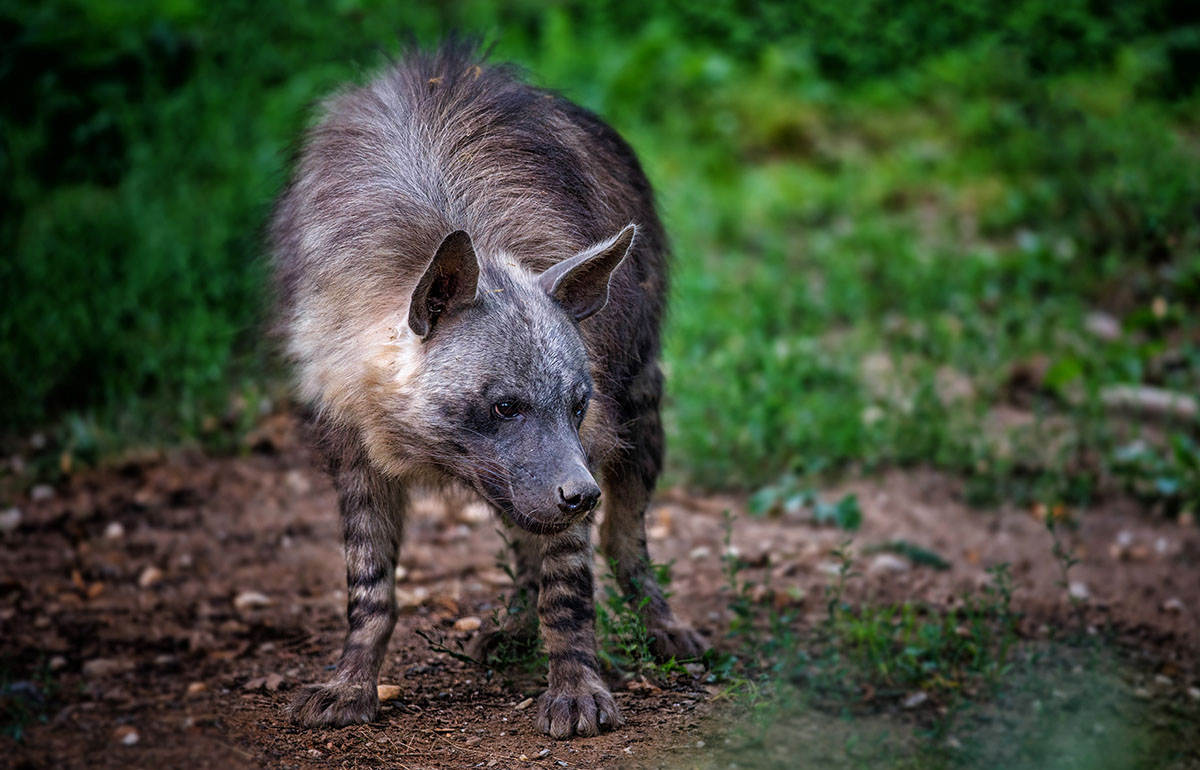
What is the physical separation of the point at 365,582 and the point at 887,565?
8.04 feet

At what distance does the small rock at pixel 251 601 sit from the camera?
4.77m

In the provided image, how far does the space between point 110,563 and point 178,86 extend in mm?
4986

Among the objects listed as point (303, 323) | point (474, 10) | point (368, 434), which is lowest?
point (368, 434)

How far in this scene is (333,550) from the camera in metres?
5.27

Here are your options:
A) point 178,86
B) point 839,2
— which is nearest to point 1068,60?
point 839,2

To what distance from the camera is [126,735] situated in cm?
363

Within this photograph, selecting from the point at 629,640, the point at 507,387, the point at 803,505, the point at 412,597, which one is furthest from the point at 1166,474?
the point at 507,387

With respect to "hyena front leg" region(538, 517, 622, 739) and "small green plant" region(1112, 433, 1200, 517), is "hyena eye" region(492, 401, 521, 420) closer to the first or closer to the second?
"hyena front leg" region(538, 517, 622, 739)

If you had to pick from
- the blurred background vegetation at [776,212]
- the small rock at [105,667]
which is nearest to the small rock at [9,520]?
the blurred background vegetation at [776,212]

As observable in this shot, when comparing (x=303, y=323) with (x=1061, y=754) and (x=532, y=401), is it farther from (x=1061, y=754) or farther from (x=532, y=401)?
(x=1061, y=754)

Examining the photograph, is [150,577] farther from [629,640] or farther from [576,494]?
[576,494]

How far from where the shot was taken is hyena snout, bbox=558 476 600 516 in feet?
10.8

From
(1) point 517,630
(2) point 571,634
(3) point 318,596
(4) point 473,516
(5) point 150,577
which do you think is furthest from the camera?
(4) point 473,516

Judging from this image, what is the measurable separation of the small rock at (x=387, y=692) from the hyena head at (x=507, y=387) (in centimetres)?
78
